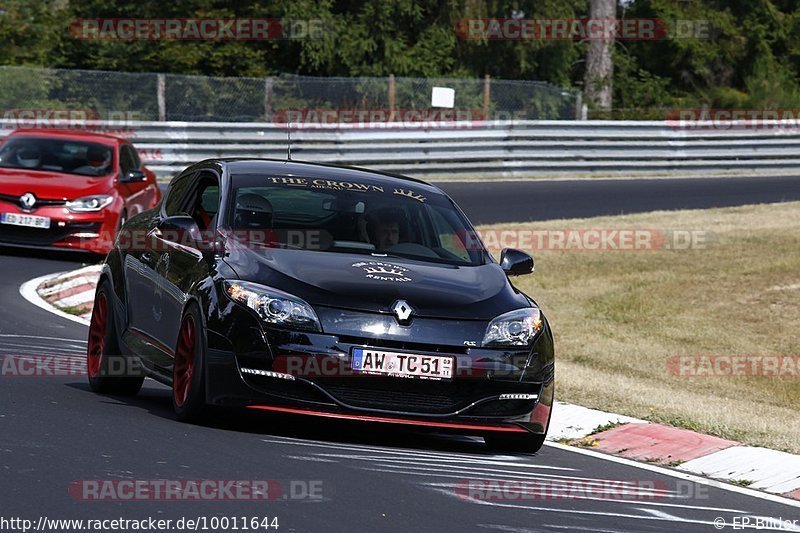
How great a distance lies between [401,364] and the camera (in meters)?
8.09

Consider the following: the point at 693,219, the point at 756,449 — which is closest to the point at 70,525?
the point at 756,449

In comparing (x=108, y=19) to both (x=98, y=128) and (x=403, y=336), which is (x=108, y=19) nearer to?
(x=98, y=128)

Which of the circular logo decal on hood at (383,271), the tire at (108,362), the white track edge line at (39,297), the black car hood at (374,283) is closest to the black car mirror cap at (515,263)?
the black car hood at (374,283)

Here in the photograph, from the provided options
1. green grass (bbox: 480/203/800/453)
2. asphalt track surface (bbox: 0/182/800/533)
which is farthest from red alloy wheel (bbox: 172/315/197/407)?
green grass (bbox: 480/203/800/453)

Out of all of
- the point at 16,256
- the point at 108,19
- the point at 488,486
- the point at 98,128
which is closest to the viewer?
the point at 488,486

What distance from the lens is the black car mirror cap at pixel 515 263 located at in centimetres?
949

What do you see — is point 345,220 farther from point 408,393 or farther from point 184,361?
point 408,393

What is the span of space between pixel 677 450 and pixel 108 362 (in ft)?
11.5

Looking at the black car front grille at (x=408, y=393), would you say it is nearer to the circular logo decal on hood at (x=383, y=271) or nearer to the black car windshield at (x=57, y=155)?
→ the circular logo decal on hood at (x=383, y=271)

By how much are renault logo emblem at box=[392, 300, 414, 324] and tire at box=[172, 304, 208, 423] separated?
1.00 m

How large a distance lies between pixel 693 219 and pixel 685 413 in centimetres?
1451

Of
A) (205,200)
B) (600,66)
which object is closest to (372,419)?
(205,200)

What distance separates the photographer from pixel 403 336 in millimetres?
8102

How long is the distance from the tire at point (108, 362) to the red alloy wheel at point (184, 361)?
102cm
